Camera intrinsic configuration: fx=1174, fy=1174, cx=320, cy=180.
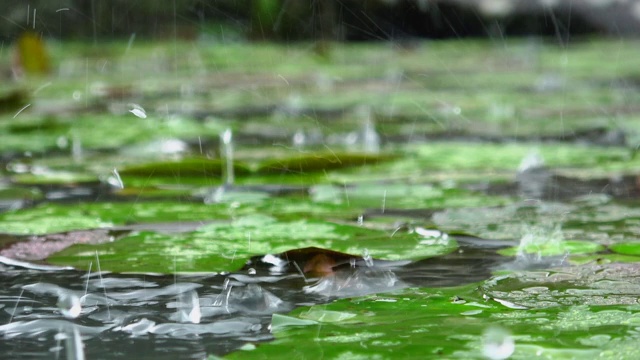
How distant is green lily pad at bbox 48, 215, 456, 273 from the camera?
1920 mm

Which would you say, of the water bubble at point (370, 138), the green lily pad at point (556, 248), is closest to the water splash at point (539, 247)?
the green lily pad at point (556, 248)

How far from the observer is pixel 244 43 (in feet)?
39.5

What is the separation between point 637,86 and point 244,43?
20.7ft

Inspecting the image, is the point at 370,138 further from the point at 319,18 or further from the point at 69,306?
the point at 319,18

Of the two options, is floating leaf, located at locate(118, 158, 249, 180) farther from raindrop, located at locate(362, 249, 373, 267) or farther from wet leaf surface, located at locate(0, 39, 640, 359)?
raindrop, located at locate(362, 249, 373, 267)

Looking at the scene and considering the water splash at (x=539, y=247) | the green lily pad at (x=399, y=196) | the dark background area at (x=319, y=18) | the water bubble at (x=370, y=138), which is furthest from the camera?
the dark background area at (x=319, y=18)

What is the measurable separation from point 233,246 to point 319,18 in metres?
11.0

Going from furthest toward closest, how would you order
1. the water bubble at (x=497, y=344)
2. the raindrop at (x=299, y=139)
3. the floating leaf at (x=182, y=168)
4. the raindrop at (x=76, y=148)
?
the raindrop at (x=299, y=139)
the raindrop at (x=76, y=148)
the floating leaf at (x=182, y=168)
the water bubble at (x=497, y=344)

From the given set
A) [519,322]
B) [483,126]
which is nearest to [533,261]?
[519,322]

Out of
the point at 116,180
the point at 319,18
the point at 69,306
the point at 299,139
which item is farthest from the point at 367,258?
the point at 319,18

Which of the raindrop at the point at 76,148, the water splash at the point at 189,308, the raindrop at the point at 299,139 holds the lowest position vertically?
the raindrop at the point at 76,148

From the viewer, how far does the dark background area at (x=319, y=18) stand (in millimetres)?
10734

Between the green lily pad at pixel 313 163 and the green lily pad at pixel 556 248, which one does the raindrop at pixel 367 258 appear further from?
the green lily pad at pixel 313 163

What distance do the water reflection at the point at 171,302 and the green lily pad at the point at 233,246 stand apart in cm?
5
